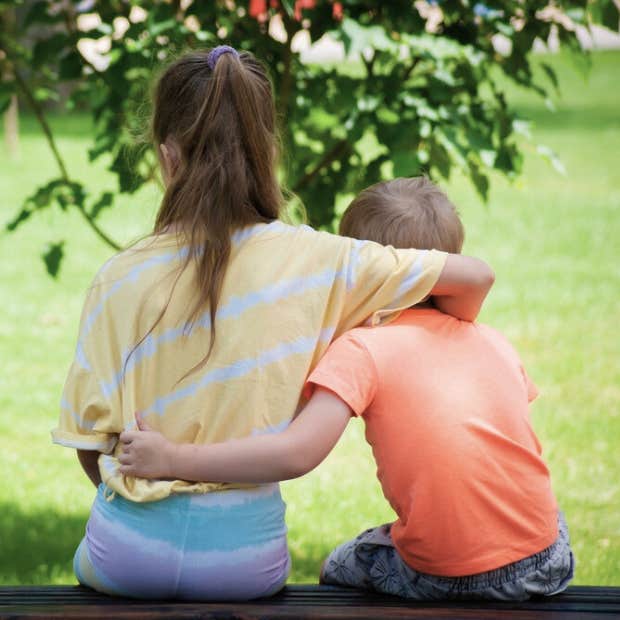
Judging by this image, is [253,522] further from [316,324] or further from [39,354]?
[39,354]

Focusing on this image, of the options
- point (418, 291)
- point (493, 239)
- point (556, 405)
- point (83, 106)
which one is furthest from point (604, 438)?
point (493, 239)

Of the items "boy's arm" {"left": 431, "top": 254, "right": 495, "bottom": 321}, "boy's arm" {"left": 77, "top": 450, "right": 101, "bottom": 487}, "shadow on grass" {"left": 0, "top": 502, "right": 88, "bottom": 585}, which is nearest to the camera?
"boy's arm" {"left": 431, "top": 254, "right": 495, "bottom": 321}

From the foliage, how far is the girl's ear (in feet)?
3.52

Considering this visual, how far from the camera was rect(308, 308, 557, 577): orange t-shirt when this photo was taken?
2.13 metres

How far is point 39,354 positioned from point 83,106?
296cm

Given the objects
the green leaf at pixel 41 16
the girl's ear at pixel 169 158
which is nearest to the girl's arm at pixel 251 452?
the girl's ear at pixel 169 158

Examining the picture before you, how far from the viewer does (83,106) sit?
160 inches

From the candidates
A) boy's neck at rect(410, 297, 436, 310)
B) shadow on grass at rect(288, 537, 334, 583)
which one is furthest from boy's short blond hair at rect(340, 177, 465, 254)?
shadow on grass at rect(288, 537, 334, 583)

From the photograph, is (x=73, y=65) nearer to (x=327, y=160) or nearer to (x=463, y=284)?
(x=327, y=160)

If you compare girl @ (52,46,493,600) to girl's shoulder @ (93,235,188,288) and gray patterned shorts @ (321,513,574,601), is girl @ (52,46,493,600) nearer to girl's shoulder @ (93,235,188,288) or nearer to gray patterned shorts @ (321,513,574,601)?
girl's shoulder @ (93,235,188,288)

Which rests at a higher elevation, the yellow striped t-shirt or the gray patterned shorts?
the yellow striped t-shirt

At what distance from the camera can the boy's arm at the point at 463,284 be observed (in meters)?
2.17

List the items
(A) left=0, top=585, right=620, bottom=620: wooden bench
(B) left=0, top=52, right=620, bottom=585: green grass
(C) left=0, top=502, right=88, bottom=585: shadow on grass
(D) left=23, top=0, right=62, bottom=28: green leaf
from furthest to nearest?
(B) left=0, top=52, right=620, bottom=585: green grass
(D) left=23, top=0, right=62, bottom=28: green leaf
(C) left=0, top=502, right=88, bottom=585: shadow on grass
(A) left=0, top=585, right=620, bottom=620: wooden bench

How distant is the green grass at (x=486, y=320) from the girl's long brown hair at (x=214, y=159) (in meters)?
0.26
